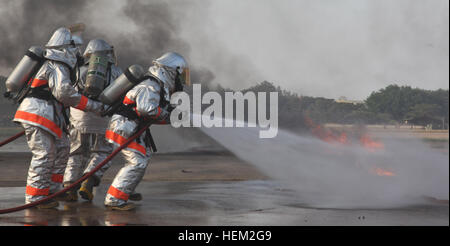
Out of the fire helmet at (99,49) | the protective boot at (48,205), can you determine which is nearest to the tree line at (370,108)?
the fire helmet at (99,49)

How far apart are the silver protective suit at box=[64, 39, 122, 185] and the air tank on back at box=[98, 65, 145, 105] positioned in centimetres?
72

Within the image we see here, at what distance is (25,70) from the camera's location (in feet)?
21.0

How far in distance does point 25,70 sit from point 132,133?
149cm

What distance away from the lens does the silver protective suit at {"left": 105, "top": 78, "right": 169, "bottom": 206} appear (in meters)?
A: 6.21

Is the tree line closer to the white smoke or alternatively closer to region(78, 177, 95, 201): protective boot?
the white smoke

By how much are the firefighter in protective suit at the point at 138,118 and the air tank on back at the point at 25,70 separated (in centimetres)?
110

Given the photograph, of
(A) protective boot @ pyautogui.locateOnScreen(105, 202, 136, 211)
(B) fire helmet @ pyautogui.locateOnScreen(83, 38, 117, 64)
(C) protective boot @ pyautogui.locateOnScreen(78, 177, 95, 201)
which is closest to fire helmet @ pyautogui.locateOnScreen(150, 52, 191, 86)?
(B) fire helmet @ pyautogui.locateOnScreen(83, 38, 117, 64)

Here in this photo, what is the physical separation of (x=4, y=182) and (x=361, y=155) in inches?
229

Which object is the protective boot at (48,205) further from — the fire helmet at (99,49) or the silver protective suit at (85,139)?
the fire helmet at (99,49)

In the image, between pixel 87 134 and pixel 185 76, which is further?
pixel 87 134

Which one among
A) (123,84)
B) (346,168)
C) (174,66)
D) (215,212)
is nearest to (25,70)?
(123,84)

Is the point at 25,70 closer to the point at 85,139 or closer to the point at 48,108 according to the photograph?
the point at 48,108

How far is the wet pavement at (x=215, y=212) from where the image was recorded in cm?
550

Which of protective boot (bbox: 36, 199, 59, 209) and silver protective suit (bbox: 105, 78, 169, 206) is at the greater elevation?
silver protective suit (bbox: 105, 78, 169, 206)
